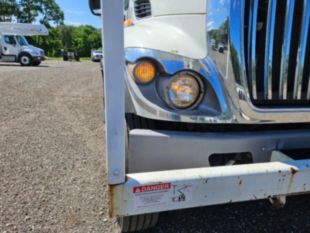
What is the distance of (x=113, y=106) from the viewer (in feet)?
3.59

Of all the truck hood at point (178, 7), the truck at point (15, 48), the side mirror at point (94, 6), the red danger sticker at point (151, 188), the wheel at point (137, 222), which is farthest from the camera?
the truck at point (15, 48)

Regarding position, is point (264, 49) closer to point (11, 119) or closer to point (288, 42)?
point (288, 42)

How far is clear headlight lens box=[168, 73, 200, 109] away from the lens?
135cm

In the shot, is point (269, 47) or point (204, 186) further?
point (269, 47)

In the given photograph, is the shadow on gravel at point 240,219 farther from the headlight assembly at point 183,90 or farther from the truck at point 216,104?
the headlight assembly at point 183,90

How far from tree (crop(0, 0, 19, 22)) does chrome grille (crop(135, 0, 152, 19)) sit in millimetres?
53086

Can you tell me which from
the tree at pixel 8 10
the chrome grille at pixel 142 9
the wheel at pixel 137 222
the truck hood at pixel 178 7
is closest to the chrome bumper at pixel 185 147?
the wheel at pixel 137 222

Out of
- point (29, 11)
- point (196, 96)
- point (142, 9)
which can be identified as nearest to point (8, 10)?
point (29, 11)

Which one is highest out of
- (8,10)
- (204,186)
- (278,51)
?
(8,10)

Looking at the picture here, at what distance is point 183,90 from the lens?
1351mm

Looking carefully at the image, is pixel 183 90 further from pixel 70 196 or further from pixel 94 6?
pixel 94 6

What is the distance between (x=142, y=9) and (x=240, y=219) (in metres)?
2.11

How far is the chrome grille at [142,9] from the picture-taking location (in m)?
2.11

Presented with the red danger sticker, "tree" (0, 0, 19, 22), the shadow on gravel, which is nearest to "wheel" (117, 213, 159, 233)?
the shadow on gravel
